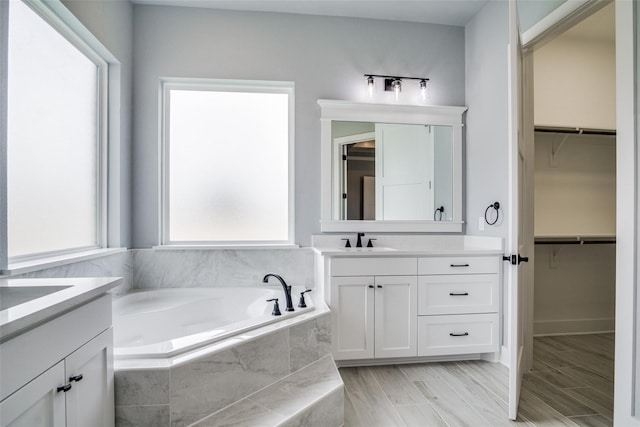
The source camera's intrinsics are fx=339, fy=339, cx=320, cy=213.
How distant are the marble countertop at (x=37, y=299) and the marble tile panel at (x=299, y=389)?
906 millimetres

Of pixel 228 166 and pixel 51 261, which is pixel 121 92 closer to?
pixel 228 166

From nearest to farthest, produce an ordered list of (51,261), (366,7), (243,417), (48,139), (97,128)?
(243,417)
(51,261)
(48,139)
(97,128)
(366,7)

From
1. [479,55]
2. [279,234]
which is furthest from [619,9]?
[279,234]

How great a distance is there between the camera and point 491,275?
2504 mm

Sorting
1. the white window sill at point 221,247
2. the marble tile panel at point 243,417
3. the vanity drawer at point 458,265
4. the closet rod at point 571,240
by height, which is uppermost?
the closet rod at point 571,240

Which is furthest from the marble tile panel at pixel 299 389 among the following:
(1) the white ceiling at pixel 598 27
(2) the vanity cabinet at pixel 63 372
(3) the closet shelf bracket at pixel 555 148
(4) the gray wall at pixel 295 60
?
A: (1) the white ceiling at pixel 598 27

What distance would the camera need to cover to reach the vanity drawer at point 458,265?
2.44 metres

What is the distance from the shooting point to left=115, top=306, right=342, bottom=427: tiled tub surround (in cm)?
137

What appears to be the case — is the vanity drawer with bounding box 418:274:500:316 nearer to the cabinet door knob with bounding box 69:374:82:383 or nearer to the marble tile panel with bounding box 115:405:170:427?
the marble tile panel with bounding box 115:405:170:427

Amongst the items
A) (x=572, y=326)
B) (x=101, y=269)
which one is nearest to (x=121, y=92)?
(x=101, y=269)

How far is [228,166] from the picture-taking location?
117 inches

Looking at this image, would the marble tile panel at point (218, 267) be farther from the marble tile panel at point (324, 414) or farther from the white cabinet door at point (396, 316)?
the marble tile panel at point (324, 414)

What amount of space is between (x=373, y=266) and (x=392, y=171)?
995mm

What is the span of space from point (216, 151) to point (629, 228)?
110 inches
